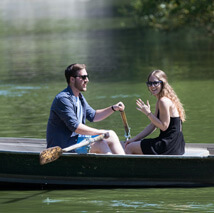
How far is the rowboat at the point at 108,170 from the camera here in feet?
28.0

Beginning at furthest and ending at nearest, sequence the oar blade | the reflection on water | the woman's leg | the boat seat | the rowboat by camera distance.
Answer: the boat seat
the woman's leg
the rowboat
the oar blade
the reflection on water

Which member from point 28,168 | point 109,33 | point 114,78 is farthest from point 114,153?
point 109,33

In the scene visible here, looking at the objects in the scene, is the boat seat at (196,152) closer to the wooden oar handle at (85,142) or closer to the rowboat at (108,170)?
the rowboat at (108,170)

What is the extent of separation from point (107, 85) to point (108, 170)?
1082 centimetres

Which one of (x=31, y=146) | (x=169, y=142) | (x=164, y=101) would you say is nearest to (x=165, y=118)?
(x=164, y=101)

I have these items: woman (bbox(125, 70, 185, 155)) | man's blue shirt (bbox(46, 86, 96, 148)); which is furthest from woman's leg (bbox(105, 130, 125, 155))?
man's blue shirt (bbox(46, 86, 96, 148))

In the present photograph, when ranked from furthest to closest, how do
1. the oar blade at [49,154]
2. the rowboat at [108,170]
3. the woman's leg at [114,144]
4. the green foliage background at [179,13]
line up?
the green foliage background at [179,13], the woman's leg at [114,144], the rowboat at [108,170], the oar blade at [49,154]

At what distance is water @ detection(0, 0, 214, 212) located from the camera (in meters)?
8.42

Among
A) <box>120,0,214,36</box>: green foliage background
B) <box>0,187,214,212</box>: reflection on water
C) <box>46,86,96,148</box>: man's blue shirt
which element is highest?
<box>120,0,214,36</box>: green foliage background

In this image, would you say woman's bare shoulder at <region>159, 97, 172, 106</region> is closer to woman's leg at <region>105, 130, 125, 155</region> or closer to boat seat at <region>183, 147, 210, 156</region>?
woman's leg at <region>105, 130, 125, 155</region>

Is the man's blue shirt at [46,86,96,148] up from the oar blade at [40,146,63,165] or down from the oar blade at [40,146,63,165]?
up

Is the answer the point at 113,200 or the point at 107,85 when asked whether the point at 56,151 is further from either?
the point at 107,85

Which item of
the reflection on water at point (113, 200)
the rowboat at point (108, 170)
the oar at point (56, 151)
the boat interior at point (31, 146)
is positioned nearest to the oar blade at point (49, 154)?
the oar at point (56, 151)

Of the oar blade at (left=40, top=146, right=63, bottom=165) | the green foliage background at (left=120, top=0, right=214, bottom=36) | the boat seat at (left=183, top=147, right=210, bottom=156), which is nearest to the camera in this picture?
the oar blade at (left=40, top=146, right=63, bottom=165)
